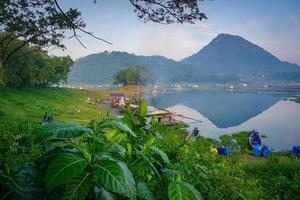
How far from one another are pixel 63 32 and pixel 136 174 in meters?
18.0

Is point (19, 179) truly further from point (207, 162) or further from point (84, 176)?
point (207, 162)

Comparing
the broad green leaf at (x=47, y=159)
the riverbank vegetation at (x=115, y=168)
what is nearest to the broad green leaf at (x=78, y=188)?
the riverbank vegetation at (x=115, y=168)

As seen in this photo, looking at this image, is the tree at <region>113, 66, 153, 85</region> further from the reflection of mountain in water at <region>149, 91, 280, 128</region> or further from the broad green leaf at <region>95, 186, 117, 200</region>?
the broad green leaf at <region>95, 186, 117, 200</region>

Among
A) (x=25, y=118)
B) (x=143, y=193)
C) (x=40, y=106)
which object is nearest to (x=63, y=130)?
(x=143, y=193)

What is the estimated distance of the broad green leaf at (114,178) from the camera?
4.38 feet

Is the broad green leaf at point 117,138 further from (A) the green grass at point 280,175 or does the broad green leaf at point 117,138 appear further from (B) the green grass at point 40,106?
(B) the green grass at point 40,106

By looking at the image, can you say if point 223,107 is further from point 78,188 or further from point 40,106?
point 78,188

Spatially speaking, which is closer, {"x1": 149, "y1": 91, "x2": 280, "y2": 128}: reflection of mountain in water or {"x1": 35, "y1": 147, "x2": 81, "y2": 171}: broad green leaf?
{"x1": 35, "y1": 147, "x2": 81, "y2": 171}: broad green leaf

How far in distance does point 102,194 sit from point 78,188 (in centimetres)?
12

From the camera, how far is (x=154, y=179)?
1.89 meters

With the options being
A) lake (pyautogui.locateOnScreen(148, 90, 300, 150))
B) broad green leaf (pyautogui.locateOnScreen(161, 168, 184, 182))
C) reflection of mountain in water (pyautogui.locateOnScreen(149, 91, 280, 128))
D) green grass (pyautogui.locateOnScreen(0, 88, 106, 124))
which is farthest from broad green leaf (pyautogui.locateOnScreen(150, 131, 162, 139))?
reflection of mountain in water (pyautogui.locateOnScreen(149, 91, 280, 128))

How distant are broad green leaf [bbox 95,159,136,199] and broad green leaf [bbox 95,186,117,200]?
2.6 inches

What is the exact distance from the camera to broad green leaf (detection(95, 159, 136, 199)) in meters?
1.34

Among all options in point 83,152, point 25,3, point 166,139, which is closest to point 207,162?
point 166,139
